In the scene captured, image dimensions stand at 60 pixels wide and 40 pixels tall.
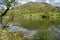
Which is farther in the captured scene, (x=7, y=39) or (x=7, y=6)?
(x=7, y=6)

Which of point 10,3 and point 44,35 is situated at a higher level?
point 10,3

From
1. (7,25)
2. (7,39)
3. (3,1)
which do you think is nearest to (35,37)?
(7,25)

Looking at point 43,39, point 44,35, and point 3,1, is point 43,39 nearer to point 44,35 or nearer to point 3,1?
point 44,35

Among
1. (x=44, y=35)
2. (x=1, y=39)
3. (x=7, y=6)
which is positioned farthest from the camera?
(x=44, y=35)

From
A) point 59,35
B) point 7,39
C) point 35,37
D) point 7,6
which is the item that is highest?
point 7,6

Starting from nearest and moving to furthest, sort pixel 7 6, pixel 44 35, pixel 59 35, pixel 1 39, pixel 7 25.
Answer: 1. pixel 1 39
2. pixel 7 6
3. pixel 44 35
4. pixel 7 25
5. pixel 59 35

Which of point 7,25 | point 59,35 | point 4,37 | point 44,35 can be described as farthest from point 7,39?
point 59,35

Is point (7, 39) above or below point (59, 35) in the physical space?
above

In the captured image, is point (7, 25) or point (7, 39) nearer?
point (7, 39)

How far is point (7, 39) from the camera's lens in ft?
30.5

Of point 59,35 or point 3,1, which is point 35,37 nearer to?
point 3,1

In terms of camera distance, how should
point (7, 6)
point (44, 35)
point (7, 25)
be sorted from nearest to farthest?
point (7, 6), point (44, 35), point (7, 25)

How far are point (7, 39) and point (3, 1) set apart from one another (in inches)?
149

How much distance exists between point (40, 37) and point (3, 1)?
344 cm
